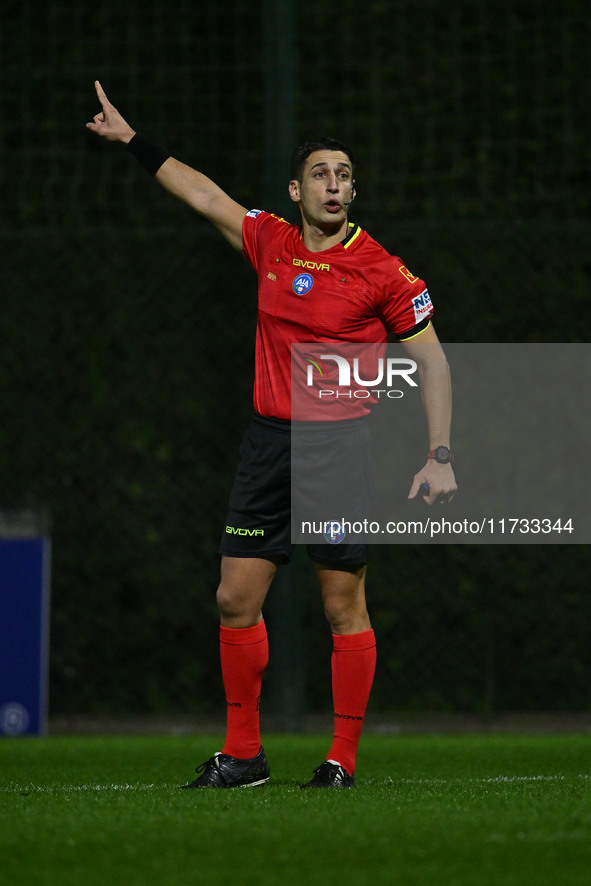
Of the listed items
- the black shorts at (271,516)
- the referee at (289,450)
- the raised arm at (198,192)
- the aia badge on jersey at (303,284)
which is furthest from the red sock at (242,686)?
the raised arm at (198,192)

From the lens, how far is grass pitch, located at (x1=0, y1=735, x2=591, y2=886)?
8.50ft

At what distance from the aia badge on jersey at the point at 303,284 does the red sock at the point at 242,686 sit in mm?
994

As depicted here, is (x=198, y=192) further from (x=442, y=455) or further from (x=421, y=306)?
(x=442, y=455)

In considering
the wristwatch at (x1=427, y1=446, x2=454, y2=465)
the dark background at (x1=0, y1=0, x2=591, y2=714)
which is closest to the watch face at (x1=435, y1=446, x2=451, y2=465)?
the wristwatch at (x1=427, y1=446, x2=454, y2=465)

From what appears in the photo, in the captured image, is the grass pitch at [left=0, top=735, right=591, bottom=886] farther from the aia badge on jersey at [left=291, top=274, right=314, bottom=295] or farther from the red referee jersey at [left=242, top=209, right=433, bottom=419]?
the aia badge on jersey at [left=291, top=274, right=314, bottom=295]

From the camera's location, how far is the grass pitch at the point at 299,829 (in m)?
2.59

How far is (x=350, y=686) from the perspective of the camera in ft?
13.1

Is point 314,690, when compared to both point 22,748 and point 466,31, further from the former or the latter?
point 466,31

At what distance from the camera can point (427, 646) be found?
20.6 ft

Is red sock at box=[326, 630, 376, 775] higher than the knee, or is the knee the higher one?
the knee

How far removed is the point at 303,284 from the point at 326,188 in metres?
0.30

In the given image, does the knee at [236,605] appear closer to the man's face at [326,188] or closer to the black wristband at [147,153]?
the man's face at [326,188]

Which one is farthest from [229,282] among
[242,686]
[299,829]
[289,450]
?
[299,829]

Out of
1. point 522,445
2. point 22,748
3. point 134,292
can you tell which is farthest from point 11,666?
point 522,445
